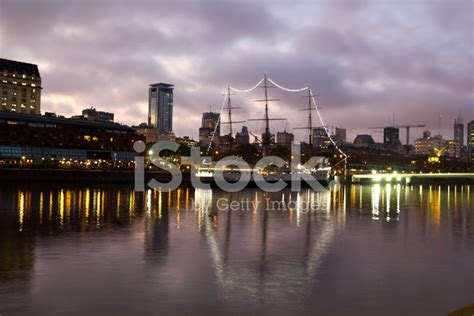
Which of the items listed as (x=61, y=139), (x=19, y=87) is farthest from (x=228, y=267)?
(x=19, y=87)

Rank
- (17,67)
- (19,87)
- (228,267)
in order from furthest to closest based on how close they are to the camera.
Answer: (17,67) < (19,87) < (228,267)

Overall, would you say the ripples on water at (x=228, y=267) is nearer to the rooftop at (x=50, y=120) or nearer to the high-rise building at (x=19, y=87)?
the rooftop at (x=50, y=120)

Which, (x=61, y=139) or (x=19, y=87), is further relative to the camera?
(x=19, y=87)

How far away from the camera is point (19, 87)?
177m

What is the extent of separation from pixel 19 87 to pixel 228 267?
176 m

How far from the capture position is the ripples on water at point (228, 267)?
45.6ft

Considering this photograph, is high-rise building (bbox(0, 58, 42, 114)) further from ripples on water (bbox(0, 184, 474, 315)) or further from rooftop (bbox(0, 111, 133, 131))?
ripples on water (bbox(0, 184, 474, 315))

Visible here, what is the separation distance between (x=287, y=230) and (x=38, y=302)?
710 inches

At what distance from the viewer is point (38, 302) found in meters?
13.5

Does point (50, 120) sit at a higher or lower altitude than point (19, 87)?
lower

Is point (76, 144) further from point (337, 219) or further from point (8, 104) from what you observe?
point (337, 219)

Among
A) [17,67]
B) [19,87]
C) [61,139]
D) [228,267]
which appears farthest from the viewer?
[17,67]

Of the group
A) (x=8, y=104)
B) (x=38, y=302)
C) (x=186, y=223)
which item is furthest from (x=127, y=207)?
(x=8, y=104)

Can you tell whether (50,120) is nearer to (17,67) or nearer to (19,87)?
(19,87)
